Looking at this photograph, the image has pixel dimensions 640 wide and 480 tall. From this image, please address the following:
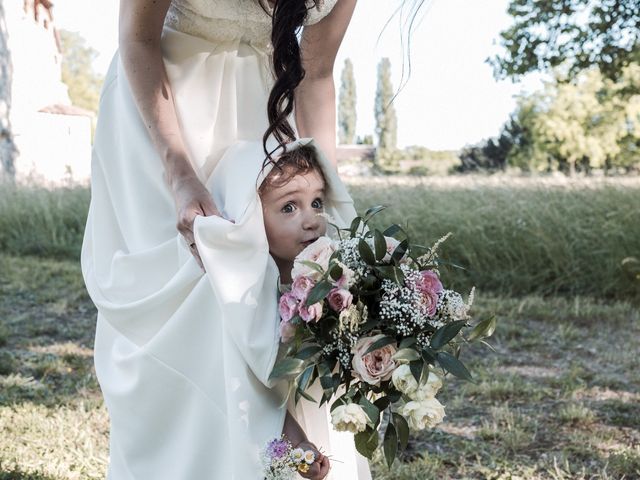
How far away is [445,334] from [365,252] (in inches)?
9.4

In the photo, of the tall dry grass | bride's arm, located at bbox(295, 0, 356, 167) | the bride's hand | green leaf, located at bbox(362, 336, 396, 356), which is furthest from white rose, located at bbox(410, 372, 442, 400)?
the tall dry grass

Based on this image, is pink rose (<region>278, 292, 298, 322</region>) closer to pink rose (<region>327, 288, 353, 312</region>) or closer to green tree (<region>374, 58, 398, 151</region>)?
pink rose (<region>327, 288, 353, 312</region>)

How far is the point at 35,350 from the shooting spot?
5.31 metres

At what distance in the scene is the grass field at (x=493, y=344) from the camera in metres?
3.45

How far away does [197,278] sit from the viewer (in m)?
1.78

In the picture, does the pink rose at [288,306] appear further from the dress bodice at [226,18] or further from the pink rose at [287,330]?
the dress bodice at [226,18]

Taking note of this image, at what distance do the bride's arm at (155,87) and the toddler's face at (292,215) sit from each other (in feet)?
0.47

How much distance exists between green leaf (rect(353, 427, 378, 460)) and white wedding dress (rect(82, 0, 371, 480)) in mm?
181

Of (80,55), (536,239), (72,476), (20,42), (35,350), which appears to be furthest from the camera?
(80,55)

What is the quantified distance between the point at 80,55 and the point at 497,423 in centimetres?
4447

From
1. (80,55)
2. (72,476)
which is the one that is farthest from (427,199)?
(80,55)

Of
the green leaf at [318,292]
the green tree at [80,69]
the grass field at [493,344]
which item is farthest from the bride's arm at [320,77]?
the green tree at [80,69]

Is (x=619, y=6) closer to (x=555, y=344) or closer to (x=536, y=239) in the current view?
(x=536, y=239)

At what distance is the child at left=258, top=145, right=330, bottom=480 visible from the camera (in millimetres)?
1812
